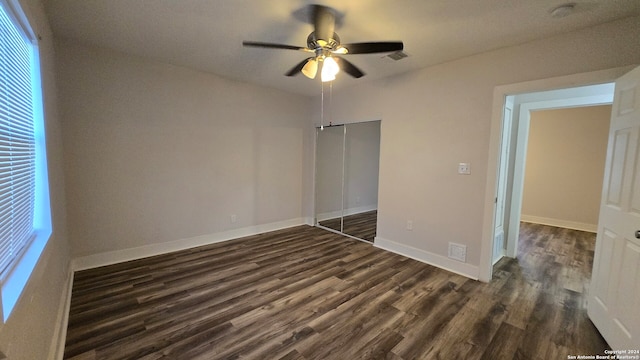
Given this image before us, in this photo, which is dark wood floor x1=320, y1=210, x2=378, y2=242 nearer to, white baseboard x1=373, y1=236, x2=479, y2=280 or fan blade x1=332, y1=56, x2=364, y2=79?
white baseboard x1=373, y1=236, x2=479, y2=280

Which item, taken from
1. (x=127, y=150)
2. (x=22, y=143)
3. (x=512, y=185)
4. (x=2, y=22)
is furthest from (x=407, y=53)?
(x=127, y=150)

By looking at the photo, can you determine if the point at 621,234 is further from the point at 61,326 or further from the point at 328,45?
the point at 61,326

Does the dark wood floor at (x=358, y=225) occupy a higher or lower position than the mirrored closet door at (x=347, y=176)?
lower

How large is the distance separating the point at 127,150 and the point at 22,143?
175cm

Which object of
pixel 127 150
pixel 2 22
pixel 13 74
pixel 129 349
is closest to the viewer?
pixel 2 22

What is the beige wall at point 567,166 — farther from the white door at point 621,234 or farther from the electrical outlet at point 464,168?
the white door at point 621,234

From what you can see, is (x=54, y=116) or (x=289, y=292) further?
(x=289, y=292)

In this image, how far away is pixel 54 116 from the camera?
7.71 ft

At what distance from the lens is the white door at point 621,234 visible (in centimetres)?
168

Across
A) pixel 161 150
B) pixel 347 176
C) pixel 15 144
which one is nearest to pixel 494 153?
pixel 347 176

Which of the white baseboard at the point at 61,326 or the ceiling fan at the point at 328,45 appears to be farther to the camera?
the ceiling fan at the point at 328,45

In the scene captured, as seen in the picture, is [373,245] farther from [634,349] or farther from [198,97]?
[198,97]

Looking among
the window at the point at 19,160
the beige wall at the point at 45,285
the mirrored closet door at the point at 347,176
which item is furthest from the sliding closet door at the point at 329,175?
the window at the point at 19,160

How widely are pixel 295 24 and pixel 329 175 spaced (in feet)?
10.4
